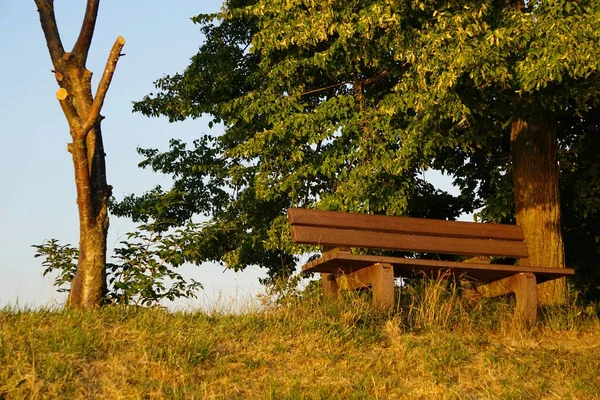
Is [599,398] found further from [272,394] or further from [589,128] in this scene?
[589,128]

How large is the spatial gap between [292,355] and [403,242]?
8.98ft

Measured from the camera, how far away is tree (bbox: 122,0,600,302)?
35.9ft

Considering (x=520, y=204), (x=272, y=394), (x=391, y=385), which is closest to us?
(x=272, y=394)

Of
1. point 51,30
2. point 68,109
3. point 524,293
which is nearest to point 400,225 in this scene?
point 524,293

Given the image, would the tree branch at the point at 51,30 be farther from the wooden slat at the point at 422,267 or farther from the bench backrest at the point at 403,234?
the wooden slat at the point at 422,267

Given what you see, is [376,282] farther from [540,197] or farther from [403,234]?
[540,197]

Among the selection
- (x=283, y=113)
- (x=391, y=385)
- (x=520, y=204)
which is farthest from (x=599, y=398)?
(x=283, y=113)

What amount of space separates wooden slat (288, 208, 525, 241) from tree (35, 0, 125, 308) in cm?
237

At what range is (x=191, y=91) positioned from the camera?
56.6ft

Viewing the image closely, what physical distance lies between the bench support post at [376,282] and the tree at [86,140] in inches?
110

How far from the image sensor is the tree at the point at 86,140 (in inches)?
389

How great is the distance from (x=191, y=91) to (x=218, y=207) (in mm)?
2533

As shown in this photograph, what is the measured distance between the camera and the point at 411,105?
1230cm

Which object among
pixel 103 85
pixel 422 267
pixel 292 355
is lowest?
pixel 292 355
